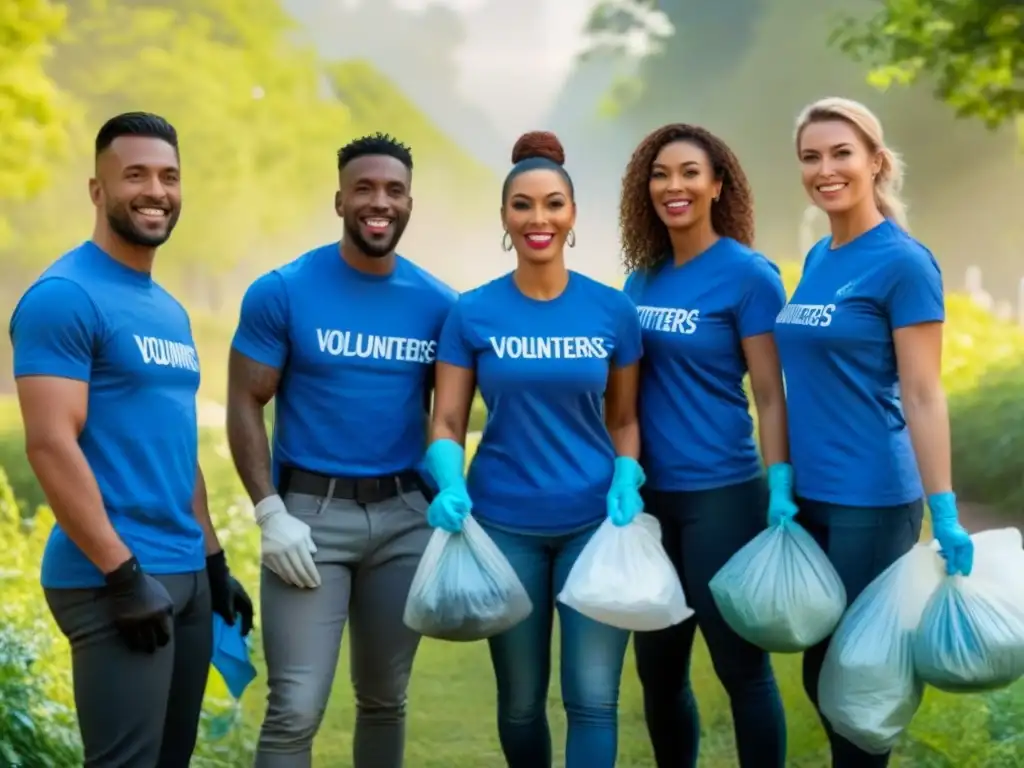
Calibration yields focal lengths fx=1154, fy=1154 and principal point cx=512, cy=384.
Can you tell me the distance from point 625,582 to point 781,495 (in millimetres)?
446

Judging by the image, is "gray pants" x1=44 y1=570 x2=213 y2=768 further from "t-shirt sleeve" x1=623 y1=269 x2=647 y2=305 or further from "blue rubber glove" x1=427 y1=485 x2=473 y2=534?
"t-shirt sleeve" x1=623 y1=269 x2=647 y2=305

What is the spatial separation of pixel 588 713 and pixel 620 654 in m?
0.15

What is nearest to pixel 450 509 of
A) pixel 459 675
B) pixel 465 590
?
pixel 465 590

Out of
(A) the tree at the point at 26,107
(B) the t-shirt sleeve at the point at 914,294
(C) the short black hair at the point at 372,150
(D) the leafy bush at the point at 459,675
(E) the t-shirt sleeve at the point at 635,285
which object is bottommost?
(D) the leafy bush at the point at 459,675

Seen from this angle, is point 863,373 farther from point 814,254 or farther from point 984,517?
point 984,517

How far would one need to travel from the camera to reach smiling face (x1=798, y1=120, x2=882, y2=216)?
2639 millimetres

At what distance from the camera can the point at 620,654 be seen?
106 inches

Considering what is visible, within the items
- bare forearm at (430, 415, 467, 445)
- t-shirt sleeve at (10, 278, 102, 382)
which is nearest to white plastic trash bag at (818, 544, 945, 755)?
bare forearm at (430, 415, 467, 445)

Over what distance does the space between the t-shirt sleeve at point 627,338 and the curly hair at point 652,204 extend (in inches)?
12.3

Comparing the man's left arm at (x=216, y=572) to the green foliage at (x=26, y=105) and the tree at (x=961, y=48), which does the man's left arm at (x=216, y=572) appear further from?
the tree at (x=961, y=48)

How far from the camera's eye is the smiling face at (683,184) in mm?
2840

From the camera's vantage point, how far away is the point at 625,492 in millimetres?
2633

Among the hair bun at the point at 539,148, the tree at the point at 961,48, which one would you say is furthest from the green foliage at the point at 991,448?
the hair bun at the point at 539,148

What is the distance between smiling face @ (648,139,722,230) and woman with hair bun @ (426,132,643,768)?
0.88 ft
